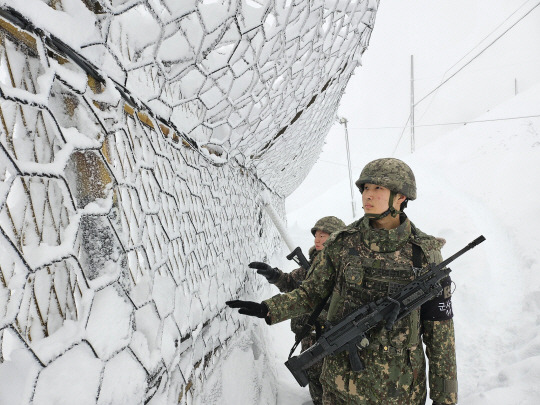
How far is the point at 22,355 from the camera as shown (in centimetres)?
54

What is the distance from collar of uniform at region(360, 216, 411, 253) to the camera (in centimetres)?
154

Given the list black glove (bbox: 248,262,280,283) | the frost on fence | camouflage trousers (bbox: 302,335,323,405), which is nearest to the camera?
the frost on fence

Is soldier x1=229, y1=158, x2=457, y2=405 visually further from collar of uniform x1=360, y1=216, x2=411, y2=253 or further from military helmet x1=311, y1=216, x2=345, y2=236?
military helmet x1=311, y1=216, x2=345, y2=236

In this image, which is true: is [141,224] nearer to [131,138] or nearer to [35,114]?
[131,138]

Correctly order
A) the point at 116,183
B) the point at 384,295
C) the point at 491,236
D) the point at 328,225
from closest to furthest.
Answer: the point at 116,183
the point at 384,295
the point at 328,225
the point at 491,236

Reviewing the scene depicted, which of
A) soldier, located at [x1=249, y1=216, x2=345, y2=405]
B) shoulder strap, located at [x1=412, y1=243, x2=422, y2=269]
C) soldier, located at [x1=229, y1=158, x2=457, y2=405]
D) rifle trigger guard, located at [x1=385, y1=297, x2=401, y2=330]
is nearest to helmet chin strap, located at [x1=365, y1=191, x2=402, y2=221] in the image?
soldier, located at [x1=229, y1=158, x2=457, y2=405]

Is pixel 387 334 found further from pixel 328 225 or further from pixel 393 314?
pixel 328 225

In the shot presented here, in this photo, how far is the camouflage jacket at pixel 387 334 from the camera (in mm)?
1463

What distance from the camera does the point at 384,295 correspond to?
4.95 feet

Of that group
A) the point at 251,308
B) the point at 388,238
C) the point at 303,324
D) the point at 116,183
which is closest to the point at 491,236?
the point at 303,324

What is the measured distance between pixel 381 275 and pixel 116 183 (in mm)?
1296

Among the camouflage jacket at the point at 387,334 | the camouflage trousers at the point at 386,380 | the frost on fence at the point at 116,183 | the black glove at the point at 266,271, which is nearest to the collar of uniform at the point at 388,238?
the camouflage jacket at the point at 387,334

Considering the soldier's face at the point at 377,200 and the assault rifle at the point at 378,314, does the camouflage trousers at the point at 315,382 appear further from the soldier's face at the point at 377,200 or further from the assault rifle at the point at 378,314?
the soldier's face at the point at 377,200

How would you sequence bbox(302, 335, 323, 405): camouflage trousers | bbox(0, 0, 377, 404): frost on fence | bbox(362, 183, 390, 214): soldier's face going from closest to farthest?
1. bbox(0, 0, 377, 404): frost on fence
2. bbox(362, 183, 390, 214): soldier's face
3. bbox(302, 335, 323, 405): camouflage trousers
